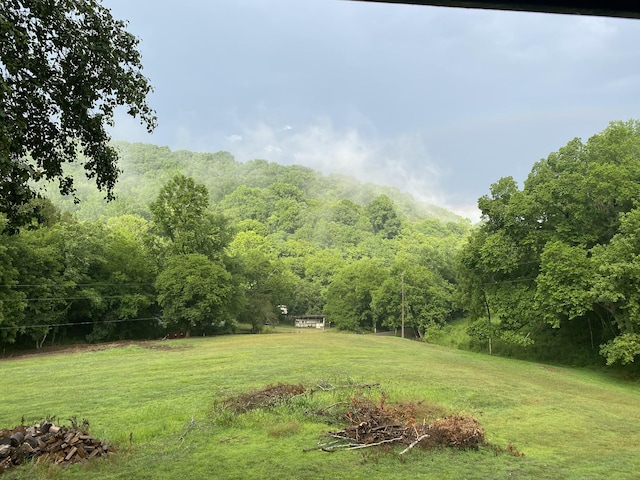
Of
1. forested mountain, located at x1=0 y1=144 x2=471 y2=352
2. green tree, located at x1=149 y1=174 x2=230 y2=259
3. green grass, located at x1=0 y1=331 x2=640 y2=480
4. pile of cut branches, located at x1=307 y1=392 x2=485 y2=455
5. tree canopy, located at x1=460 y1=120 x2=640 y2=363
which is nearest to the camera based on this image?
green grass, located at x1=0 y1=331 x2=640 y2=480

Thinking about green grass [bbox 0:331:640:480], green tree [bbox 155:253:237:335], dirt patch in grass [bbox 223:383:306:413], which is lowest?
green grass [bbox 0:331:640:480]

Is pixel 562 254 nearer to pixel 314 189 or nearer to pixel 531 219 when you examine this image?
pixel 531 219

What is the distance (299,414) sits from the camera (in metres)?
10.5

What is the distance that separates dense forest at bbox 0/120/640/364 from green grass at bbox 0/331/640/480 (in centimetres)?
461

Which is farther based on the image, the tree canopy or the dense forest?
the dense forest

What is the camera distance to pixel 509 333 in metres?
26.3

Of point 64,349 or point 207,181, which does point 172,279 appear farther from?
point 207,181

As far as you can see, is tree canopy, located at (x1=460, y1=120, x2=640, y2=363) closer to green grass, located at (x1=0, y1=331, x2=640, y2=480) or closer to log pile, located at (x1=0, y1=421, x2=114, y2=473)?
green grass, located at (x1=0, y1=331, x2=640, y2=480)

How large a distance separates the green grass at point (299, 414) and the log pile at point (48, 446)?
1.23 feet

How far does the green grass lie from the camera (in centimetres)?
726

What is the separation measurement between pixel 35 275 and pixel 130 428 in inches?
1158

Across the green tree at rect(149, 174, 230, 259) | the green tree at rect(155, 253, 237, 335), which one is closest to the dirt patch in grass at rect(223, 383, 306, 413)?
the green tree at rect(155, 253, 237, 335)

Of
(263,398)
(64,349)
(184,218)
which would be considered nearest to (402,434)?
(263,398)

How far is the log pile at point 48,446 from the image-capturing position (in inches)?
282
